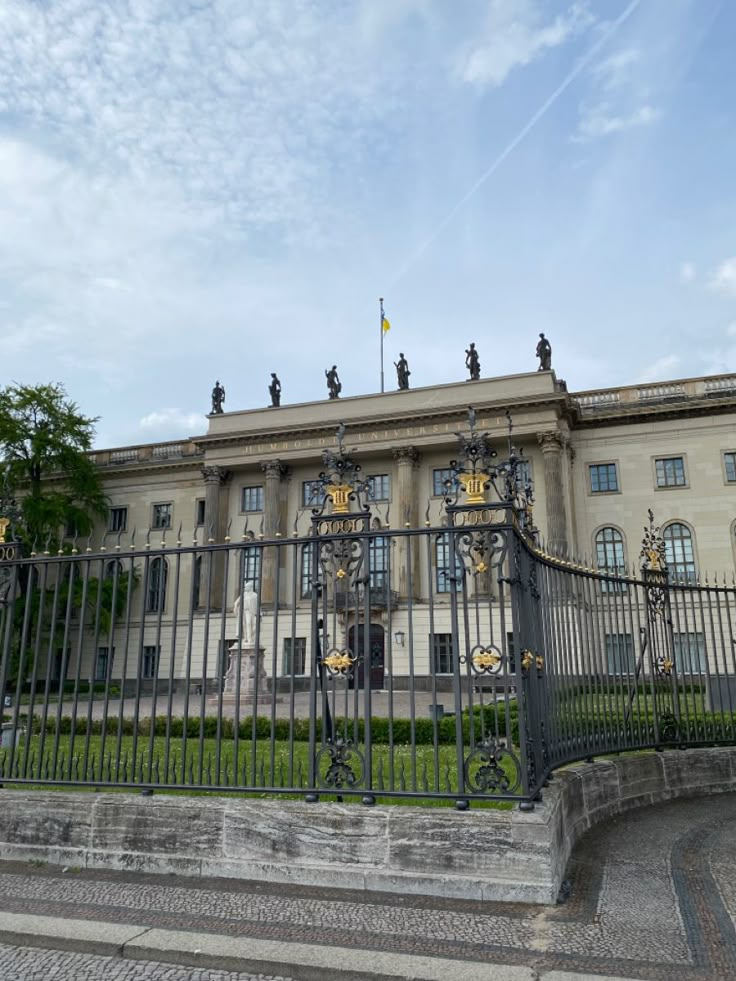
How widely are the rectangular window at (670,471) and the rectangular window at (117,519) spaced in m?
33.6

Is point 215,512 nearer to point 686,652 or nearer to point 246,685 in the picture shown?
point 246,685

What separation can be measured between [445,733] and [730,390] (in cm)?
3365

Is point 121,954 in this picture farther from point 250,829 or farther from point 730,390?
point 730,390

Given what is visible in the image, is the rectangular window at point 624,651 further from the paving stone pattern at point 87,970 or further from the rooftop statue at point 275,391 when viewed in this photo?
the rooftop statue at point 275,391

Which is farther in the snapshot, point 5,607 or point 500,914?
point 5,607

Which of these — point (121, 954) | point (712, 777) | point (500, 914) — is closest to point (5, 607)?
point (121, 954)

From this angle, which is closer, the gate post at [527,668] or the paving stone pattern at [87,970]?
the paving stone pattern at [87,970]

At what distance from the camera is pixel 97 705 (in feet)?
74.0

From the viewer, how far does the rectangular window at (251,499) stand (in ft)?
156

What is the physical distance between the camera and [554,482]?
40344 millimetres

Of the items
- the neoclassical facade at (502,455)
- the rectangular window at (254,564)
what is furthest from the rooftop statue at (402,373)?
the rectangular window at (254,564)

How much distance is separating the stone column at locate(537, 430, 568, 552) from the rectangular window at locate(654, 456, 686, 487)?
5.38 meters

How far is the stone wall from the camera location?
5617 mm

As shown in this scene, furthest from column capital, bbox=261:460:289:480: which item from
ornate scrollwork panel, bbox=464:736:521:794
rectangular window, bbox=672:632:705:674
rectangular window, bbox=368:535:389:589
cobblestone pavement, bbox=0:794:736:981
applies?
ornate scrollwork panel, bbox=464:736:521:794
